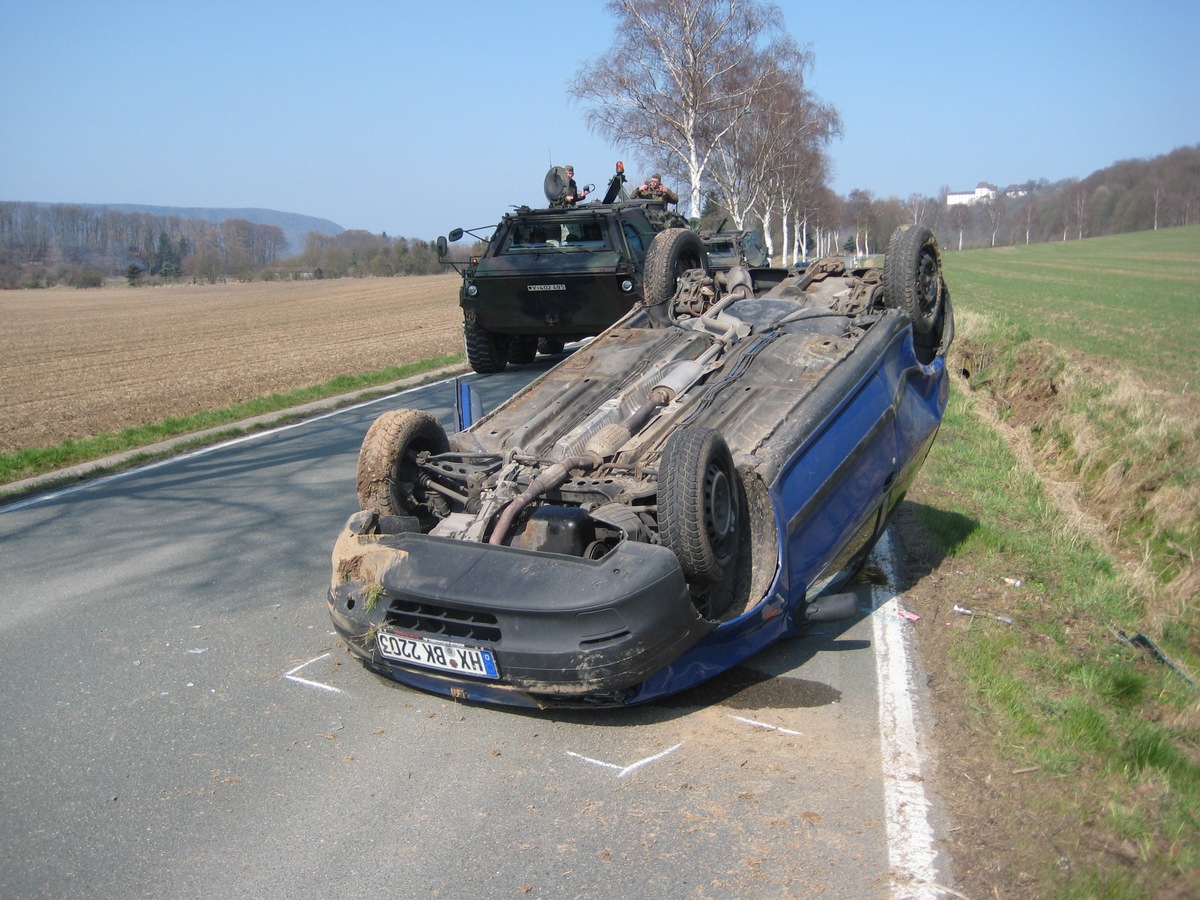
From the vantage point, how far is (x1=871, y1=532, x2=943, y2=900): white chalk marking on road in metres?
3.16

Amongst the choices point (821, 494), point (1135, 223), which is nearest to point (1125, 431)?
point (821, 494)

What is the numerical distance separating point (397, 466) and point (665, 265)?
309cm

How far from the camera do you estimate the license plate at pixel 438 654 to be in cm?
399

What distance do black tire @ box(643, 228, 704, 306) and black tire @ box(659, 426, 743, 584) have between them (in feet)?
10.3

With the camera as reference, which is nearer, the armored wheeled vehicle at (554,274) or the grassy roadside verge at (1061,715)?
the grassy roadside verge at (1061,715)

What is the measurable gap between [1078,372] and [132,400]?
13.5 meters

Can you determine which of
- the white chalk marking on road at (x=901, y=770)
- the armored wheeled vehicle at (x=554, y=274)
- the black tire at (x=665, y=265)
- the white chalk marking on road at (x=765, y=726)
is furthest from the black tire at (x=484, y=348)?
the white chalk marking on road at (x=765, y=726)

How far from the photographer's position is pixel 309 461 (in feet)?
30.9

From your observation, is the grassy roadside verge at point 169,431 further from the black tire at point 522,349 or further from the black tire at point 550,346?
A: the black tire at point 550,346

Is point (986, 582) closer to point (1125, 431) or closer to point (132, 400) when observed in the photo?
point (1125, 431)

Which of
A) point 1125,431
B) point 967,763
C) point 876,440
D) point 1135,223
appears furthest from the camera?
point 1135,223

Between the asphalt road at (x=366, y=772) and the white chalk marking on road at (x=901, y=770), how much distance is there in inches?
1.1

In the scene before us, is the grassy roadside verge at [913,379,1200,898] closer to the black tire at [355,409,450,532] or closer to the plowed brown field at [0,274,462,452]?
the black tire at [355,409,450,532]

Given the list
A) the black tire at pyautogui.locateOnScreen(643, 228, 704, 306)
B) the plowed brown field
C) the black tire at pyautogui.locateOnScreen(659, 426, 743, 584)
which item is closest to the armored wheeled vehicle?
the plowed brown field
